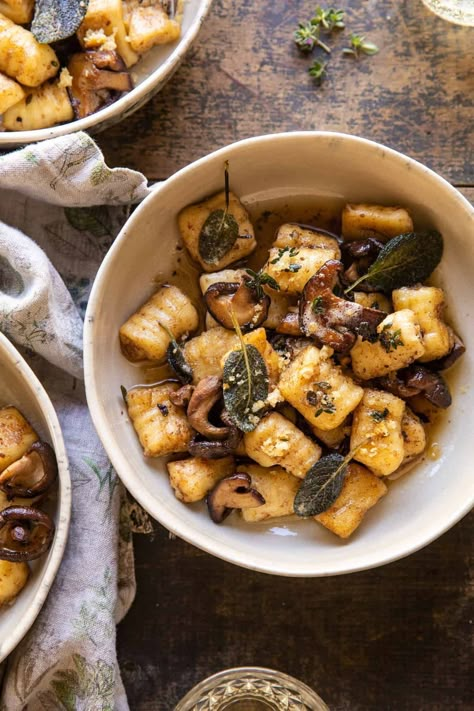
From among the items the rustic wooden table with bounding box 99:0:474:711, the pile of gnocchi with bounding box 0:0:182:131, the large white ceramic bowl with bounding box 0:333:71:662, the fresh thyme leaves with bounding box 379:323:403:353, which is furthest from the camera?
the rustic wooden table with bounding box 99:0:474:711

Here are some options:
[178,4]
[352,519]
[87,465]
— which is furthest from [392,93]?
[87,465]

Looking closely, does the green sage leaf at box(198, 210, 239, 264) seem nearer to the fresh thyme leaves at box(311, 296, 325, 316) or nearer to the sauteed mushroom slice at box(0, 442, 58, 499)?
the fresh thyme leaves at box(311, 296, 325, 316)

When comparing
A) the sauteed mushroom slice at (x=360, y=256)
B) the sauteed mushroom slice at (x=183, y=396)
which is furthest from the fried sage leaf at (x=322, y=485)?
the sauteed mushroom slice at (x=360, y=256)

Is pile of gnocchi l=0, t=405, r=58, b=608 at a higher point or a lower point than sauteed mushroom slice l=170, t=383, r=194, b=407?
lower

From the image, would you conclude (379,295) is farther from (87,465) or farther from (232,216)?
(87,465)

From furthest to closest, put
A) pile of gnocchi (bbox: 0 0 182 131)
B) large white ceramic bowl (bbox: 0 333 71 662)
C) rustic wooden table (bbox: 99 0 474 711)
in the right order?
rustic wooden table (bbox: 99 0 474 711) < pile of gnocchi (bbox: 0 0 182 131) < large white ceramic bowl (bbox: 0 333 71 662)

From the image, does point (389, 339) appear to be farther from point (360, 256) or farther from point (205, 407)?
point (205, 407)

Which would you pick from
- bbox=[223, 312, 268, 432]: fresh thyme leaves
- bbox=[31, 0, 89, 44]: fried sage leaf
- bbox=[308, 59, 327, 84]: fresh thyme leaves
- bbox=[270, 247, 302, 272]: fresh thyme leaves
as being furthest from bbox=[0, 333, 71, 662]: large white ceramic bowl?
bbox=[308, 59, 327, 84]: fresh thyme leaves
